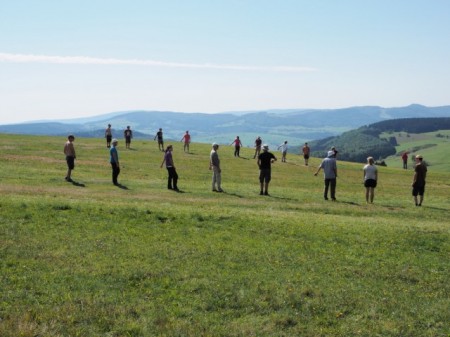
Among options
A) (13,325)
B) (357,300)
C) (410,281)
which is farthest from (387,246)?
(13,325)

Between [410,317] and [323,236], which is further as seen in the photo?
[323,236]

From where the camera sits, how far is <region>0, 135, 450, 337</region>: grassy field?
1005 cm

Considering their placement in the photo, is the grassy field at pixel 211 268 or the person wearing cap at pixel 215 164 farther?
the person wearing cap at pixel 215 164

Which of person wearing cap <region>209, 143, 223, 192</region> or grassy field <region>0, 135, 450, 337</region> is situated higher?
person wearing cap <region>209, 143, 223, 192</region>

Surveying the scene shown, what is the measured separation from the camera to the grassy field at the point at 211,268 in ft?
33.0

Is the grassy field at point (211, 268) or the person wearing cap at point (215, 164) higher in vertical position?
the person wearing cap at point (215, 164)

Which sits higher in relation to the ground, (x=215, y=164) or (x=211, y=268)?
(x=215, y=164)

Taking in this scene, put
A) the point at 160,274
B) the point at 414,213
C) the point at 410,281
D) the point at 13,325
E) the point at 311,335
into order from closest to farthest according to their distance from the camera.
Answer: the point at 13,325 → the point at 311,335 → the point at 160,274 → the point at 410,281 → the point at 414,213

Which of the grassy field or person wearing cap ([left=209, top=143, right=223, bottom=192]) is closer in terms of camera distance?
the grassy field

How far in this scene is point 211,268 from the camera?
42.5 ft

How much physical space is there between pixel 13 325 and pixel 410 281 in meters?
10.0

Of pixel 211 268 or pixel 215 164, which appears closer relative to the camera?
pixel 211 268

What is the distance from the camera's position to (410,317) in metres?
10.9

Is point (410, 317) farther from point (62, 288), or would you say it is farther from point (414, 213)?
point (414, 213)
